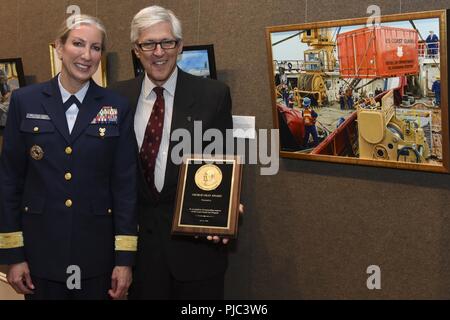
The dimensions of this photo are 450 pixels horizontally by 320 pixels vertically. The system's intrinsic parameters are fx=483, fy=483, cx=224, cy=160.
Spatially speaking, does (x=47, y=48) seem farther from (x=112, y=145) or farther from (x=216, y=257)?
(x=216, y=257)

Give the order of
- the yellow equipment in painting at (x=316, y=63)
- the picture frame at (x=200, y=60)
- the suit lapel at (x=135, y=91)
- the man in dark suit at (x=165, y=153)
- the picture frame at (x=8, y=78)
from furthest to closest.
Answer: the picture frame at (x=8, y=78) → the picture frame at (x=200, y=60) → the yellow equipment in painting at (x=316, y=63) → the suit lapel at (x=135, y=91) → the man in dark suit at (x=165, y=153)

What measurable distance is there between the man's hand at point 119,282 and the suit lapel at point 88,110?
23.7 inches

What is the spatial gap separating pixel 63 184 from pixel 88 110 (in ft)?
1.09

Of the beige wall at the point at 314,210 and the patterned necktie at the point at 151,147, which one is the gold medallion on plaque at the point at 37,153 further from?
the beige wall at the point at 314,210

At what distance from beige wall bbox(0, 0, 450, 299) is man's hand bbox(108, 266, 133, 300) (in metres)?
1.11

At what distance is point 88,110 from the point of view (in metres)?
2.07

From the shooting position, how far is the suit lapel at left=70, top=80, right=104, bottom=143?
202 cm

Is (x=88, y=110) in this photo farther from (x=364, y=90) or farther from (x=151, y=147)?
(x=364, y=90)

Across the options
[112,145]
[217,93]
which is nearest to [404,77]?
[217,93]

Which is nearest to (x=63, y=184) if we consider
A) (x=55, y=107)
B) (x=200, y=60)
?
(x=55, y=107)

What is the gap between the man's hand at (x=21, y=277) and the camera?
6.73ft

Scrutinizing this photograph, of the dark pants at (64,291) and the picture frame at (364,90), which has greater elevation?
the picture frame at (364,90)

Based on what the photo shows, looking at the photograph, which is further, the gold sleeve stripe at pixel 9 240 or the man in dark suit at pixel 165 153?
the man in dark suit at pixel 165 153

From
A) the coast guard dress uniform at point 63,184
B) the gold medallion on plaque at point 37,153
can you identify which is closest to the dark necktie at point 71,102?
the coast guard dress uniform at point 63,184
